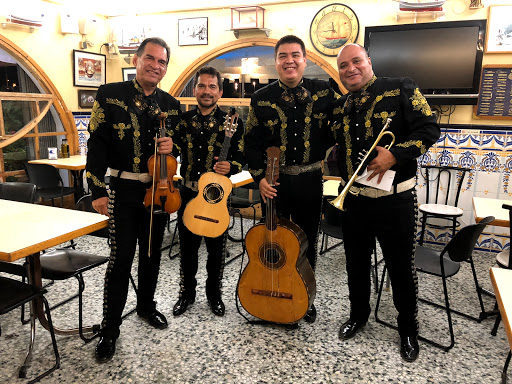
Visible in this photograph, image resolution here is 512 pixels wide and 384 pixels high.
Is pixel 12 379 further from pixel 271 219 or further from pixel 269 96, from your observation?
pixel 269 96

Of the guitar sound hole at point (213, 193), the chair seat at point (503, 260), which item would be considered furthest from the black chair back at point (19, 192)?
the chair seat at point (503, 260)

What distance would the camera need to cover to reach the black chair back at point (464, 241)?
2.22 meters

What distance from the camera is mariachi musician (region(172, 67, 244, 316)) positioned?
251 cm

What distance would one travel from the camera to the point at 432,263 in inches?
99.4

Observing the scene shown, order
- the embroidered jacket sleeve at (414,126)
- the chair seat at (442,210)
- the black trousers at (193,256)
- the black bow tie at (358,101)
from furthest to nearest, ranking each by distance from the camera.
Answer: the chair seat at (442,210) < the black trousers at (193,256) < the black bow tie at (358,101) < the embroidered jacket sleeve at (414,126)

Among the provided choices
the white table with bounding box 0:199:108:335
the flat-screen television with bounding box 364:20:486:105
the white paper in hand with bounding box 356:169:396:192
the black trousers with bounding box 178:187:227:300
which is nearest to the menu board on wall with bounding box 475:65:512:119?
the flat-screen television with bounding box 364:20:486:105

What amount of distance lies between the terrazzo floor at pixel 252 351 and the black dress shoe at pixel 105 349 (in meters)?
0.04

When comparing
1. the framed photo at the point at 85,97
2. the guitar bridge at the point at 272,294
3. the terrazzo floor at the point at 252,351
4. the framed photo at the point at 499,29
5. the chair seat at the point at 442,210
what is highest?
the framed photo at the point at 499,29

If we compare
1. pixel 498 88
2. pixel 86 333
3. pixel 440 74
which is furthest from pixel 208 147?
pixel 498 88

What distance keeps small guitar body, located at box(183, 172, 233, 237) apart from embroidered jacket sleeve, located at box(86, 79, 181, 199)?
1.32 ft

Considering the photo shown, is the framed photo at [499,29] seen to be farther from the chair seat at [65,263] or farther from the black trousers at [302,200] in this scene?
the chair seat at [65,263]

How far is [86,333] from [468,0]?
4430mm

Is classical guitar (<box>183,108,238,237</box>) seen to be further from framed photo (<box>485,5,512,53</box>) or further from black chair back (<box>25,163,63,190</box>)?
framed photo (<box>485,5,512,53</box>)

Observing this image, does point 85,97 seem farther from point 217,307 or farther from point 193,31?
point 217,307
